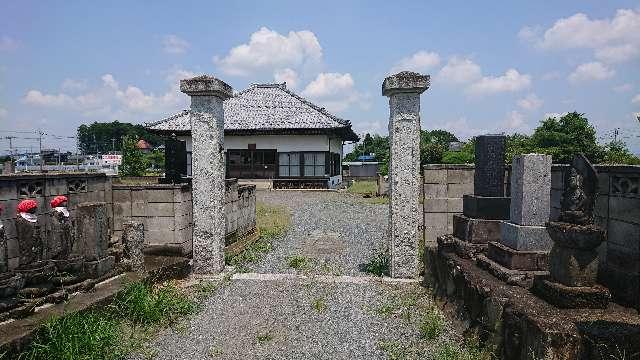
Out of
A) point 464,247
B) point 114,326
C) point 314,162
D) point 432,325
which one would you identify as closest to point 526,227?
point 464,247

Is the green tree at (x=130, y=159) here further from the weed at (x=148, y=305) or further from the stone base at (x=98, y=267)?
the weed at (x=148, y=305)

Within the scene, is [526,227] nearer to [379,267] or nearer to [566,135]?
[379,267]

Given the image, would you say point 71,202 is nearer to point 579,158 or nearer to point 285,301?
point 285,301

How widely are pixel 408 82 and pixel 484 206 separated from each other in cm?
221

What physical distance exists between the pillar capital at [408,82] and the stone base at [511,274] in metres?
2.60

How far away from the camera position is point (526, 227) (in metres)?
4.98

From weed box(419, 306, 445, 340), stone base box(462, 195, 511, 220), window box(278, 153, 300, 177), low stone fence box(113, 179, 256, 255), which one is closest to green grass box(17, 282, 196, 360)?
low stone fence box(113, 179, 256, 255)

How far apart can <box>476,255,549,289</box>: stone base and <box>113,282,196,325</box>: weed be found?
3750 mm

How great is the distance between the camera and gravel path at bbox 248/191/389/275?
7566mm

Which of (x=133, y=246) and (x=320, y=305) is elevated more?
(x=133, y=246)

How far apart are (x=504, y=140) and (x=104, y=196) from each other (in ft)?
21.7

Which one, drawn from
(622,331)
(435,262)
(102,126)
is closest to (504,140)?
(435,262)

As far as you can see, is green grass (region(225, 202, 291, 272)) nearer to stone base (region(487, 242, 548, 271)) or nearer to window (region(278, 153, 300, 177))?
stone base (region(487, 242, 548, 271))

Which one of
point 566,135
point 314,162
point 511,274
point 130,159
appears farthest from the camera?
point 566,135
